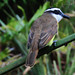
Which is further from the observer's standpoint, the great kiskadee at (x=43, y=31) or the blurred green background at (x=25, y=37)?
the blurred green background at (x=25, y=37)

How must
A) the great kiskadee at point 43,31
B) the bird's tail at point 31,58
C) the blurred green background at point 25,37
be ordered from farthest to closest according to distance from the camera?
1. the blurred green background at point 25,37
2. the great kiskadee at point 43,31
3. the bird's tail at point 31,58

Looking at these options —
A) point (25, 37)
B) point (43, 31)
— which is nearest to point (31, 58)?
point (43, 31)

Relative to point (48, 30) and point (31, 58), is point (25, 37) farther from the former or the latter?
point (31, 58)

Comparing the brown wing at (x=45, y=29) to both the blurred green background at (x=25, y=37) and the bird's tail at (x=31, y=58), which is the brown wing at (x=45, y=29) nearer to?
the bird's tail at (x=31, y=58)

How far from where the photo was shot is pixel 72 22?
253 centimetres

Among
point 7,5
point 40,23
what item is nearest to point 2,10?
point 7,5

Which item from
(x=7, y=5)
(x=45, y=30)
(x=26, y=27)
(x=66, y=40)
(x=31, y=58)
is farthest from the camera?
(x=7, y=5)

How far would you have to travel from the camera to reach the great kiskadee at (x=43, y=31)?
1226mm

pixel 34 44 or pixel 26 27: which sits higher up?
pixel 34 44

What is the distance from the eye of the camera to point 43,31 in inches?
54.4

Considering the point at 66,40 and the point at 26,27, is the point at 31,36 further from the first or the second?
the point at 26,27

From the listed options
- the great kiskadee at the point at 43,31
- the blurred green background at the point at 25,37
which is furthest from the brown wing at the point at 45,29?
the blurred green background at the point at 25,37

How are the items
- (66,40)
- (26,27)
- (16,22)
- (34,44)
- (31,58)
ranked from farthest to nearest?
1. (16,22)
2. (26,27)
3. (34,44)
4. (31,58)
5. (66,40)

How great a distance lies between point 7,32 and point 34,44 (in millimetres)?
1112
